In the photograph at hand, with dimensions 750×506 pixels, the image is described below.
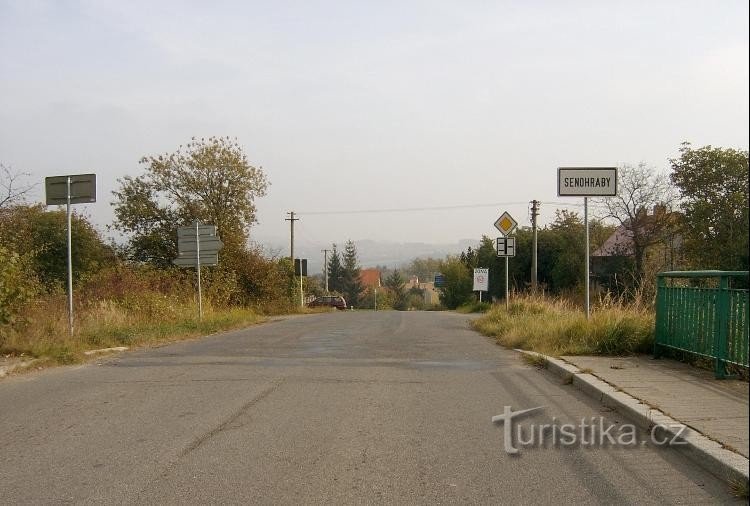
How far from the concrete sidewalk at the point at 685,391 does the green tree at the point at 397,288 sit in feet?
329

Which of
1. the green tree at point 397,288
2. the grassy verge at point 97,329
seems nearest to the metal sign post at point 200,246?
the grassy verge at point 97,329

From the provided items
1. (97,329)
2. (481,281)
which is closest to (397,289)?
(481,281)

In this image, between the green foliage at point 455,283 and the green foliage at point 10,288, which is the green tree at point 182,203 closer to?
the green foliage at point 10,288

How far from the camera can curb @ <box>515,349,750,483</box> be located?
5035 millimetres

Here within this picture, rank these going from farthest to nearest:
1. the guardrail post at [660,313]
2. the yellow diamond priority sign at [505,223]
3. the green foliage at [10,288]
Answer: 1. the yellow diamond priority sign at [505,223]
2. the green foliage at [10,288]
3. the guardrail post at [660,313]

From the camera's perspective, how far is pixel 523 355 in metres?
12.3

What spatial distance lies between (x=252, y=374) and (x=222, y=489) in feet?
17.4

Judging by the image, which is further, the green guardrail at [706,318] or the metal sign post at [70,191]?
the metal sign post at [70,191]

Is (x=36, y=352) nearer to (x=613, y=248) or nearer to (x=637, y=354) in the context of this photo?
(x=637, y=354)

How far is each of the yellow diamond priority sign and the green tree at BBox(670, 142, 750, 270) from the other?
6.06 meters

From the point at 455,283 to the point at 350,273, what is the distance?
39.9m

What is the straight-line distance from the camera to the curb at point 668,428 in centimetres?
504

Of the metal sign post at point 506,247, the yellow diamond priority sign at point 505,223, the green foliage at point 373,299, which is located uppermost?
the yellow diamond priority sign at point 505,223

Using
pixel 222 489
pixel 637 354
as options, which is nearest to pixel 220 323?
pixel 637 354
